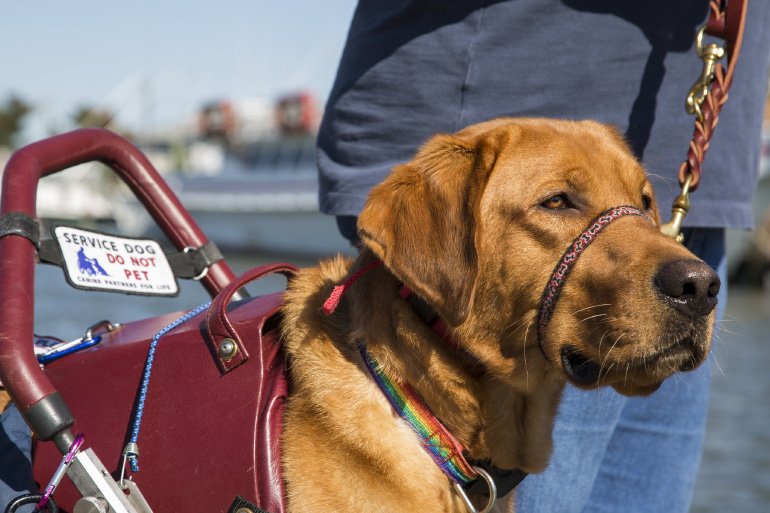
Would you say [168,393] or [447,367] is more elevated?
[168,393]

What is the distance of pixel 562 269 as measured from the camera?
2490 mm

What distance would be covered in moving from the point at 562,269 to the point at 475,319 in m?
0.27

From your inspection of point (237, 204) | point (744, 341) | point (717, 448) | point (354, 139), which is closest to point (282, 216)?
point (237, 204)

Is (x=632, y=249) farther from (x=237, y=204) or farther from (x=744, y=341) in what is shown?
(x=237, y=204)

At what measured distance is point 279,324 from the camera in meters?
2.66

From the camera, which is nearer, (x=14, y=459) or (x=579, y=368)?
(x=579, y=368)

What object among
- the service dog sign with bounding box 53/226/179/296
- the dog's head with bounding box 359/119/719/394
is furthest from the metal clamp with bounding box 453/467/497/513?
the service dog sign with bounding box 53/226/179/296

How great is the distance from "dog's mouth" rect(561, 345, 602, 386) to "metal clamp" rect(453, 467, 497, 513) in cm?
34

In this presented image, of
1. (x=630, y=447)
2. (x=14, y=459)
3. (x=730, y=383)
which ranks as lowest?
(x=730, y=383)

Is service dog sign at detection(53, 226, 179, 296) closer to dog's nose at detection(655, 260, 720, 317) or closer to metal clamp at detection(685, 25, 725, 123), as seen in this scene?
dog's nose at detection(655, 260, 720, 317)

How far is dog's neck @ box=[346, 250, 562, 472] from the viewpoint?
8.29 feet

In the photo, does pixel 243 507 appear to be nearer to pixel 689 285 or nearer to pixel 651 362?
pixel 651 362

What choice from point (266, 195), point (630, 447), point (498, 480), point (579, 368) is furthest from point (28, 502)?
point (266, 195)

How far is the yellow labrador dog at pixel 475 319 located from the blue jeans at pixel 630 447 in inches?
17.4
